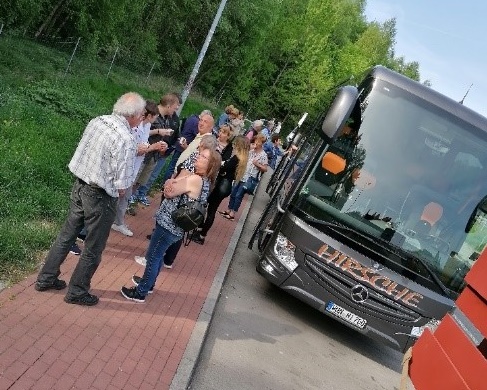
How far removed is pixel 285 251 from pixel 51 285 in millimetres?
3294

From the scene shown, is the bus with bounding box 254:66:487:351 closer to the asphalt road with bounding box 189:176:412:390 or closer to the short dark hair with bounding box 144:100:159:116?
the asphalt road with bounding box 189:176:412:390

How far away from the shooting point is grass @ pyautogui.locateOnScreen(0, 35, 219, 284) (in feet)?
19.9

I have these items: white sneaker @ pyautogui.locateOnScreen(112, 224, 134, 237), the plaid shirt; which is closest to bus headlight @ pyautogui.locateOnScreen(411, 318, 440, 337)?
white sneaker @ pyautogui.locateOnScreen(112, 224, 134, 237)

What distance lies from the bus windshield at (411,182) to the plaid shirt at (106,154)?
308cm

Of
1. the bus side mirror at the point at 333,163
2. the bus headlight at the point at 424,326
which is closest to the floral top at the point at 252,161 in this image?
the bus side mirror at the point at 333,163

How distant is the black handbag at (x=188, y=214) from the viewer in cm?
561

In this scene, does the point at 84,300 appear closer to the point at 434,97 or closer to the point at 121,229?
the point at 121,229

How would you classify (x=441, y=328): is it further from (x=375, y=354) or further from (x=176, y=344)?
(x=375, y=354)

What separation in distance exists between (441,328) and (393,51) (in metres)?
100

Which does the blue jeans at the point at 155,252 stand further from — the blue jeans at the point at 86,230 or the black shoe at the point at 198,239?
the black shoe at the point at 198,239

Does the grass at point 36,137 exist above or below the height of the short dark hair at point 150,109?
below

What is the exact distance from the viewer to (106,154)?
196 inches

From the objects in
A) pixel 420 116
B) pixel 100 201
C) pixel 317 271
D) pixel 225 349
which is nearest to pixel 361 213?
pixel 317 271

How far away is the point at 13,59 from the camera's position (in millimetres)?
16250
